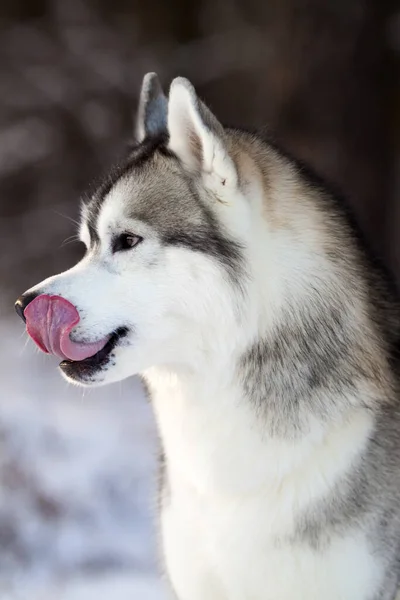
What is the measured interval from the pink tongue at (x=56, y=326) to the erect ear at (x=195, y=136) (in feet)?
1.03

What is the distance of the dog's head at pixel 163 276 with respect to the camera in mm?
1243

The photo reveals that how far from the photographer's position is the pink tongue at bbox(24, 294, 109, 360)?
4.06 ft

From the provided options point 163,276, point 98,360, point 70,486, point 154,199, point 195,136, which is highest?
point 195,136

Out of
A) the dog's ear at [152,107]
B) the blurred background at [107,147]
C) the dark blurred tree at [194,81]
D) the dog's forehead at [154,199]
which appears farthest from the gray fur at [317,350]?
the dark blurred tree at [194,81]

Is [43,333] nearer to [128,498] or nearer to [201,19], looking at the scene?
[128,498]

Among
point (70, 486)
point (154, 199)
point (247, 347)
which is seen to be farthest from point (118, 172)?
point (70, 486)

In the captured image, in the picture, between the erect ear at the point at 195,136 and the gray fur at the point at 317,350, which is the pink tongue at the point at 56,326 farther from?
the erect ear at the point at 195,136

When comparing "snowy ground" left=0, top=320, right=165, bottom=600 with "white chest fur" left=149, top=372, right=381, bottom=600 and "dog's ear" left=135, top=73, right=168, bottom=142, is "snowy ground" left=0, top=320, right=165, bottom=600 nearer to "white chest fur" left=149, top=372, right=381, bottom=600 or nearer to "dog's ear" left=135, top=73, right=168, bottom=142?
"white chest fur" left=149, top=372, right=381, bottom=600

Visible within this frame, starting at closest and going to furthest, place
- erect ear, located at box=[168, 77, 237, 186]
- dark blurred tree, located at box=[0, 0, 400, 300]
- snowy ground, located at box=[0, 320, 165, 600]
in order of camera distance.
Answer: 1. erect ear, located at box=[168, 77, 237, 186]
2. snowy ground, located at box=[0, 320, 165, 600]
3. dark blurred tree, located at box=[0, 0, 400, 300]

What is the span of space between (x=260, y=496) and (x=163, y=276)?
421 mm

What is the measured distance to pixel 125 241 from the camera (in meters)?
1.30

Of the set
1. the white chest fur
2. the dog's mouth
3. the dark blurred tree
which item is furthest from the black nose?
the dark blurred tree

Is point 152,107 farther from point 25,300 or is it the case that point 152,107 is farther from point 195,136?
point 25,300

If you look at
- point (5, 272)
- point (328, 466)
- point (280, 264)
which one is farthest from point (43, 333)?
point (5, 272)
